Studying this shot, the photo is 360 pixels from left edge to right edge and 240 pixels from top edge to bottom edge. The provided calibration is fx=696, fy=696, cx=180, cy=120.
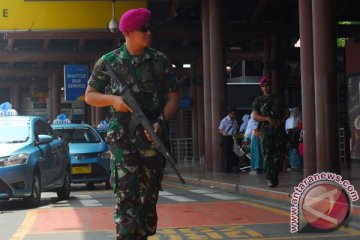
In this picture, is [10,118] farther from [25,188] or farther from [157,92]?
[157,92]

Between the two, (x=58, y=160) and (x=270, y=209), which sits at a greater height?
(x=58, y=160)

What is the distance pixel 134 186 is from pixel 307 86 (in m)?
9.19

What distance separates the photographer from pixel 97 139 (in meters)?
17.4

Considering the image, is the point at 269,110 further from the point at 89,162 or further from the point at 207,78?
the point at 207,78

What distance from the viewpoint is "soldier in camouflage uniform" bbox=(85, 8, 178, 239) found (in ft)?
17.8

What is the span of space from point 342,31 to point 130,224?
21596mm

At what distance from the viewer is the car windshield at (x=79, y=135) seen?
17391 millimetres

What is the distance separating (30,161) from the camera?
1179cm

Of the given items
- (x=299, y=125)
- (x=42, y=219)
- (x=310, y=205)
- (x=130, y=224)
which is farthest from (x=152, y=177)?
(x=299, y=125)

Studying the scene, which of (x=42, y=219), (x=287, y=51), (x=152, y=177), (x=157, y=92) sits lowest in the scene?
(x=42, y=219)

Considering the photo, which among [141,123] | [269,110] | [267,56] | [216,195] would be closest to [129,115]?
[141,123]

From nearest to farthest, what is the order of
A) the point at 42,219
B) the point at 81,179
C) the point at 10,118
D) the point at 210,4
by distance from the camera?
the point at 42,219
the point at 10,118
the point at 81,179
the point at 210,4

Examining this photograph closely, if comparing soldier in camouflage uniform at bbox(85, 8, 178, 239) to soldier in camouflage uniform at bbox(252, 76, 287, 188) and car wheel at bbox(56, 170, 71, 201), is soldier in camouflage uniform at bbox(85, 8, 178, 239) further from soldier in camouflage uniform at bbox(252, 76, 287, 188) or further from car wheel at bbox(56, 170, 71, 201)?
car wheel at bbox(56, 170, 71, 201)

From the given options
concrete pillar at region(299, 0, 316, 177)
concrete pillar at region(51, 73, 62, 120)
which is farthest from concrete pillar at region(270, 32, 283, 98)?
concrete pillar at region(51, 73, 62, 120)
